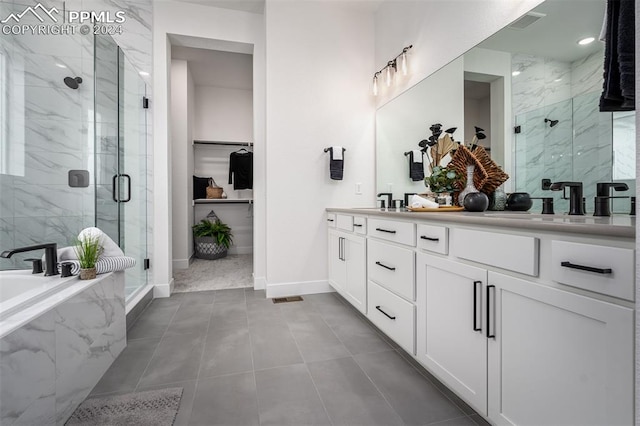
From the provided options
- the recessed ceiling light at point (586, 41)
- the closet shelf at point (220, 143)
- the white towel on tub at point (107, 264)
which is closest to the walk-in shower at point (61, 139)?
the white towel on tub at point (107, 264)

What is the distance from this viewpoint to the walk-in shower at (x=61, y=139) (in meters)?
2.40

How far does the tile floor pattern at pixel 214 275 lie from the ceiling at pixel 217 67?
299 centimetres

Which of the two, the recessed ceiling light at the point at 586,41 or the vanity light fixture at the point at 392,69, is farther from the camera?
the vanity light fixture at the point at 392,69

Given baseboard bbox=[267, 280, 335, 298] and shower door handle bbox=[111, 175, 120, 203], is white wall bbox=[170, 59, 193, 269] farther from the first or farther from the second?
baseboard bbox=[267, 280, 335, 298]

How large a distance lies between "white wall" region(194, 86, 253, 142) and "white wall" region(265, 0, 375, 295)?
273 cm

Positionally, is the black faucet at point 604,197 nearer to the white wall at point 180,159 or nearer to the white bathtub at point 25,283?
the white bathtub at point 25,283

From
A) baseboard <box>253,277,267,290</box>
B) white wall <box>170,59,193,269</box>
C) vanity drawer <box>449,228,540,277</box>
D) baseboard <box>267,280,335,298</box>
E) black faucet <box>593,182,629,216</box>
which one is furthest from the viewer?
white wall <box>170,59,193,269</box>

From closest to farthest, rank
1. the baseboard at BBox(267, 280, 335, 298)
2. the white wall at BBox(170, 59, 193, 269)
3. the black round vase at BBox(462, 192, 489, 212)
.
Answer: the black round vase at BBox(462, 192, 489, 212)
the baseboard at BBox(267, 280, 335, 298)
the white wall at BBox(170, 59, 193, 269)

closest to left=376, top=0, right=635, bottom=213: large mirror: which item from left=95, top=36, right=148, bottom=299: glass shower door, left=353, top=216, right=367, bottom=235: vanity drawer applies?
left=353, top=216, right=367, bottom=235: vanity drawer

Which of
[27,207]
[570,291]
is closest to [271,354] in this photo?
[570,291]

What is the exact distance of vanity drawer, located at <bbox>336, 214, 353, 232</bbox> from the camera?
2.48m

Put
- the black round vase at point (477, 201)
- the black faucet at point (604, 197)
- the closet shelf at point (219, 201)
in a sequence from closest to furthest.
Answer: the black faucet at point (604, 197) < the black round vase at point (477, 201) < the closet shelf at point (219, 201)

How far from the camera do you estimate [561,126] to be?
56.1 inches

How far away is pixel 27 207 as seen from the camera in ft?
8.23
